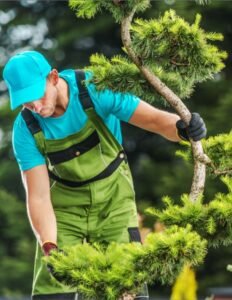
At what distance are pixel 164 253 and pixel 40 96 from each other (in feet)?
2.95

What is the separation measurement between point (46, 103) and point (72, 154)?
14.0 inches

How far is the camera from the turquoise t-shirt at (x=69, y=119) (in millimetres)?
5242

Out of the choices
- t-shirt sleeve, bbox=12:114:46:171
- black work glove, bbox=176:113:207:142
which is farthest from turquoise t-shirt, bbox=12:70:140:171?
black work glove, bbox=176:113:207:142

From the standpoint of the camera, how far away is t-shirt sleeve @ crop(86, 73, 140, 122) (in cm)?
521

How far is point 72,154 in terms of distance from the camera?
5348 millimetres

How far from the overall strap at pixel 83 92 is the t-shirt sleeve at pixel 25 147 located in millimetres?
267

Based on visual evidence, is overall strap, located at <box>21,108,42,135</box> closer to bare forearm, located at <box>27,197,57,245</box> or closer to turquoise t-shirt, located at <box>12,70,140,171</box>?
turquoise t-shirt, located at <box>12,70,140,171</box>

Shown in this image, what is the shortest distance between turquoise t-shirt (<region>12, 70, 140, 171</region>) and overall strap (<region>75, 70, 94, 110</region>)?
0.05 feet

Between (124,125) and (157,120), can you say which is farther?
(124,125)

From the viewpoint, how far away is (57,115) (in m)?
5.28

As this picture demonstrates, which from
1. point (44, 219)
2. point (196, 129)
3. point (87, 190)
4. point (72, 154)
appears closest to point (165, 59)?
point (196, 129)

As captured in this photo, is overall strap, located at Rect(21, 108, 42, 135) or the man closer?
the man

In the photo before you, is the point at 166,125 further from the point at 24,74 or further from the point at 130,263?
the point at 130,263

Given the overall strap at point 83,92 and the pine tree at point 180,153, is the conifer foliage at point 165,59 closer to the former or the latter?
the pine tree at point 180,153
